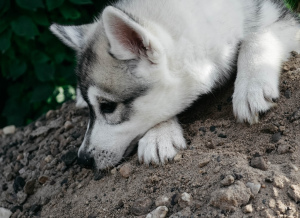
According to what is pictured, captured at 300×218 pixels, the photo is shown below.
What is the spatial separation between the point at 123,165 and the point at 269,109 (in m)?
1.02

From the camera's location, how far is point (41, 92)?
16.1 feet

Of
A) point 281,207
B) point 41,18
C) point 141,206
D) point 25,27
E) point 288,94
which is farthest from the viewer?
point 41,18

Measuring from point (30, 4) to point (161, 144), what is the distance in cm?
246

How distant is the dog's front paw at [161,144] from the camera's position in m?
2.67

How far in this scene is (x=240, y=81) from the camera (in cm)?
287

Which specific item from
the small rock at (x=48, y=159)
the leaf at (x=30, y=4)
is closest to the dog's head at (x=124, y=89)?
the small rock at (x=48, y=159)

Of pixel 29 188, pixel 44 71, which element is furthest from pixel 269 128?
pixel 44 71

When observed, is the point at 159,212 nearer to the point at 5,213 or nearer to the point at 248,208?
the point at 248,208

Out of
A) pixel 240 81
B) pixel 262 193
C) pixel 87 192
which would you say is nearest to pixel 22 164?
pixel 87 192

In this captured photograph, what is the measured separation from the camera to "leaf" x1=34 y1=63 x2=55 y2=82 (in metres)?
4.75

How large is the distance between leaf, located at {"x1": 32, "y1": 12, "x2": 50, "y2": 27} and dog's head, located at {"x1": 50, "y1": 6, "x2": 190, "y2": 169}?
1824 millimetres

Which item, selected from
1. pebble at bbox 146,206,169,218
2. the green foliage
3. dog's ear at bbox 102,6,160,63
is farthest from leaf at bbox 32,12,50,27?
pebble at bbox 146,206,169,218

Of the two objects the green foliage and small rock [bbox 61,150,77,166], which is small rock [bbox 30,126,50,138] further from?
the green foliage

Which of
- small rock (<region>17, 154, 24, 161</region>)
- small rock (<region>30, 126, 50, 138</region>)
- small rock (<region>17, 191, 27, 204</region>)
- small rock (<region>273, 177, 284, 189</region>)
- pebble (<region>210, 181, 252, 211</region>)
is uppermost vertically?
small rock (<region>273, 177, 284, 189</region>)
